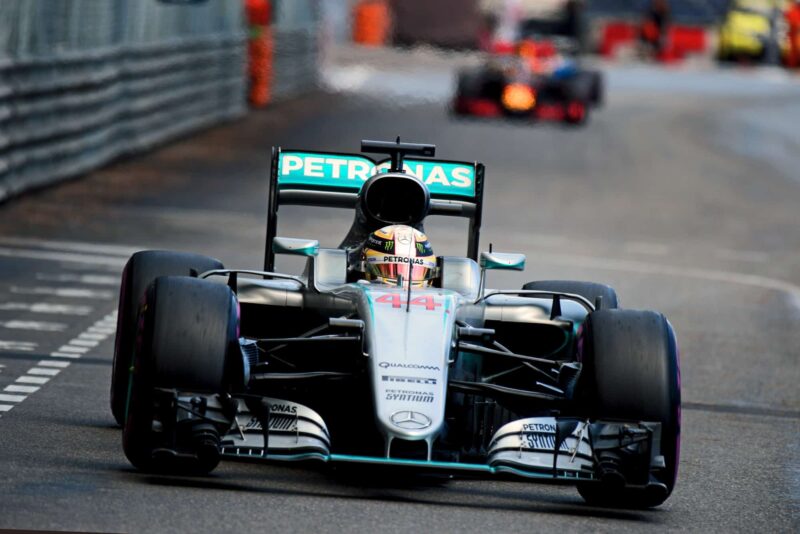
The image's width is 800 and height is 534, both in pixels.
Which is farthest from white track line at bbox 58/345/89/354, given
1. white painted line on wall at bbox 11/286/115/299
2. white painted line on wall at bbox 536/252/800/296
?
white painted line on wall at bbox 536/252/800/296

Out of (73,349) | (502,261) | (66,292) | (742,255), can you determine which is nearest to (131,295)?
(502,261)

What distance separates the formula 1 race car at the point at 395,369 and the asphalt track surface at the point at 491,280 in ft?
0.66

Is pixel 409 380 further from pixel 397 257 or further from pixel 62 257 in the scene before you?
pixel 62 257

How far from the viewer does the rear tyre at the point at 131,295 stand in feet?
28.7

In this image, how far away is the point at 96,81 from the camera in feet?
75.8

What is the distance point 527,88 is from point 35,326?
78.0ft

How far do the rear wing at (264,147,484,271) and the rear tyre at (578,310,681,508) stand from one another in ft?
8.46

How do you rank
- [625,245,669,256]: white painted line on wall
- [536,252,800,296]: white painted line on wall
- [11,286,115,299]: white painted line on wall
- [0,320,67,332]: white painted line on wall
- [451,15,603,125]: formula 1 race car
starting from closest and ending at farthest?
[0,320,67,332]: white painted line on wall → [11,286,115,299]: white painted line on wall → [536,252,800,296]: white painted line on wall → [625,245,669,256]: white painted line on wall → [451,15,603,125]: formula 1 race car

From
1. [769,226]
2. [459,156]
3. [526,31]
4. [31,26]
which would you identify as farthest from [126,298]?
[526,31]

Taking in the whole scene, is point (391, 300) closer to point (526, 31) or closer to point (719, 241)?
point (719, 241)

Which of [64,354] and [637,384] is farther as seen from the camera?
[64,354]

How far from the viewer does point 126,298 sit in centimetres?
884

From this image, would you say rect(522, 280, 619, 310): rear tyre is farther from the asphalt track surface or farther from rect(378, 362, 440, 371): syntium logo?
rect(378, 362, 440, 371): syntium logo

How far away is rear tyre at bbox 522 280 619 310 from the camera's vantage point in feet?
30.7
